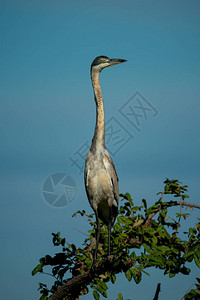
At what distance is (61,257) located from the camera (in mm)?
4473

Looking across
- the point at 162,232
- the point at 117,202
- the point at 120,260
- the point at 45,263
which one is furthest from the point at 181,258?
the point at 45,263

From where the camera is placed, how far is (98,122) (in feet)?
15.8

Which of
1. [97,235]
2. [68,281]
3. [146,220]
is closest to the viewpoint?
[68,281]

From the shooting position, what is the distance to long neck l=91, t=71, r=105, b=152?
4754mm

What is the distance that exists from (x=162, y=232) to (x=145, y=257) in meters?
0.47

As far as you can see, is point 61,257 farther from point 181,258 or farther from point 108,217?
point 181,258

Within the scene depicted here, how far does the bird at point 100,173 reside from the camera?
4715 mm

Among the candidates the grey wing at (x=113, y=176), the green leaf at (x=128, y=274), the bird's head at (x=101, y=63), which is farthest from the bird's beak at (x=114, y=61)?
the green leaf at (x=128, y=274)

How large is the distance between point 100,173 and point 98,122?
66cm

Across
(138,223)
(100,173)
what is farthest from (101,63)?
(138,223)

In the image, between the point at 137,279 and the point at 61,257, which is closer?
the point at 137,279

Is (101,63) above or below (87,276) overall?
above

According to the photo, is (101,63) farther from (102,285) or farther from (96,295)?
(96,295)

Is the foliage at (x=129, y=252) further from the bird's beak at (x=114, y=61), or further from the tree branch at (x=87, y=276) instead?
the bird's beak at (x=114, y=61)
